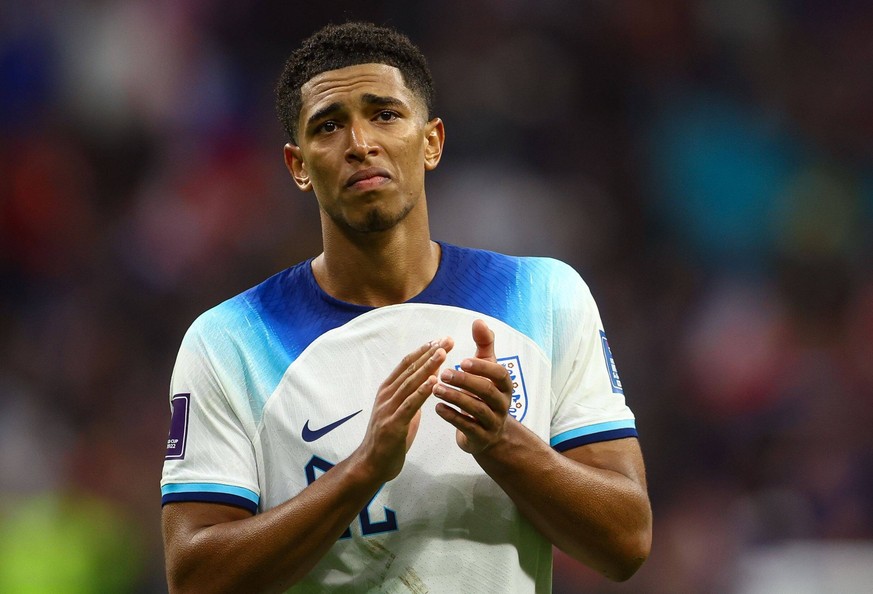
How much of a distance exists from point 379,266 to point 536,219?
14.4 ft

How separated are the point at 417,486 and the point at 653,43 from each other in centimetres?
581

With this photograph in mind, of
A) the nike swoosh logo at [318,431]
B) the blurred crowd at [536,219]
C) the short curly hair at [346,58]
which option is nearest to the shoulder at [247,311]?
the nike swoosh logo at [318,431]

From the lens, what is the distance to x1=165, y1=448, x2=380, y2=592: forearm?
2.74 m

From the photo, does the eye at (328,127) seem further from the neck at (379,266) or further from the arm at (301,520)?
the arm at (301,520)

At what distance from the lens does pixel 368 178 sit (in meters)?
3.17

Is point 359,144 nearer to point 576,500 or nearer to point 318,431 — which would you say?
point 318,431

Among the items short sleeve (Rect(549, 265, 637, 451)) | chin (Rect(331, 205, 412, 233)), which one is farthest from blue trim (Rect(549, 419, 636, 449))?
chin (Rect(331, 205, 412, 233))

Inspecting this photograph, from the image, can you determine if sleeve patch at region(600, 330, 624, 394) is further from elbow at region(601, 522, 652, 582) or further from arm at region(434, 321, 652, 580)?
elbow at region(601, 522, 652, 582)

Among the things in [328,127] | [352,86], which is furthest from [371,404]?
[352,86]

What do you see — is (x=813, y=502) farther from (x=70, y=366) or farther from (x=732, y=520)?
(x=70, y=366)

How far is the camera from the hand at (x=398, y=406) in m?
2.65

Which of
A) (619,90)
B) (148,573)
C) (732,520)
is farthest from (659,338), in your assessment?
(148,573)

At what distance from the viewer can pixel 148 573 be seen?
251 inches

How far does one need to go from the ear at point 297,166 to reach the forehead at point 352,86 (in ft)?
0.57
